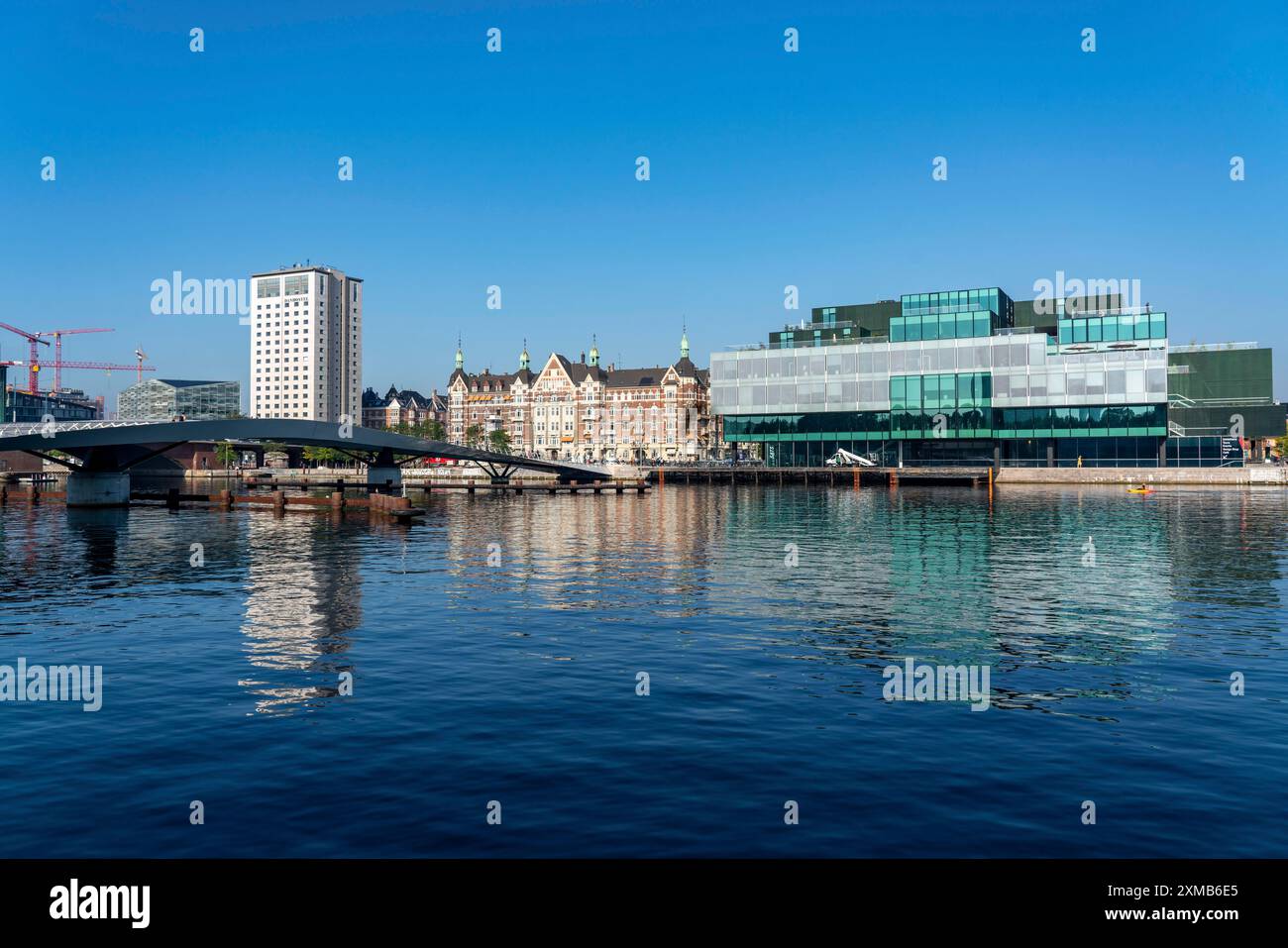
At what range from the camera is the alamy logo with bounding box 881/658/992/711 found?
73.7ft

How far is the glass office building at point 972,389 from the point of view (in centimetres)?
15262

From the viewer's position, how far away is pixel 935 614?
3428cm

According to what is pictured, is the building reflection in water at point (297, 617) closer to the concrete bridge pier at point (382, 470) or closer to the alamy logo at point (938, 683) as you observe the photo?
the alamy logo at point (938, 683)

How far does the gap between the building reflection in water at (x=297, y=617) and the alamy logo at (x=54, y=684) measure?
3367 mm

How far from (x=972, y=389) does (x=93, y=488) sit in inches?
4874

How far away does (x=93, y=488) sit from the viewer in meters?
93.4

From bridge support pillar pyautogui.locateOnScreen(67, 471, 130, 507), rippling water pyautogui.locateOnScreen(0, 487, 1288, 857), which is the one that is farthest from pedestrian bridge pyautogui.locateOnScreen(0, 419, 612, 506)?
rippling water pyautogui.locateOnScreen(0, 487, 1288, 857)

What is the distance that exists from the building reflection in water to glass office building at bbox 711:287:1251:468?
117444mm

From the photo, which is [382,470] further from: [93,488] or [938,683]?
[938,683]
